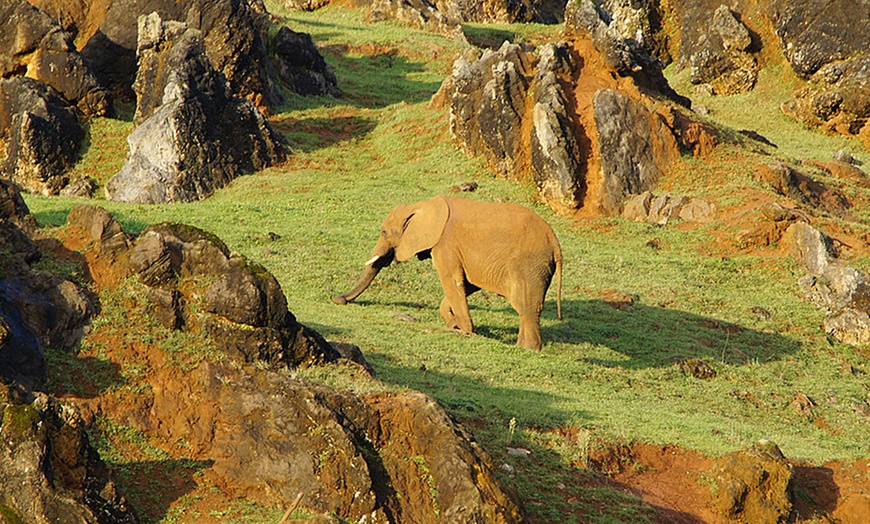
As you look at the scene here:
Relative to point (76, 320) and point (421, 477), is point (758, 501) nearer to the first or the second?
point (421, 477)

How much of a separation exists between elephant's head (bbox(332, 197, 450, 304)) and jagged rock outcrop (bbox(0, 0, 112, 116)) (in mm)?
15995

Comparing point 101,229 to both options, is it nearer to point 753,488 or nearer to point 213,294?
point 213,294

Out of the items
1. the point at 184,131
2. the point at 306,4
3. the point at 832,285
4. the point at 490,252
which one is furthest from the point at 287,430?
the point at 306,4

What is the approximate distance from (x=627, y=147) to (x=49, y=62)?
18.0m

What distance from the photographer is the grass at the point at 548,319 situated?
1509cm

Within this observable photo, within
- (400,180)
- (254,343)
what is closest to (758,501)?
(254,343)

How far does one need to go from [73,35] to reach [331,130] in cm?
1025

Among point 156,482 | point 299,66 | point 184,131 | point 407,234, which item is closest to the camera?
point 156,482

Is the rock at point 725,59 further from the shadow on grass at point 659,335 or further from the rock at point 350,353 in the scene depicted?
the rock at point 350,353

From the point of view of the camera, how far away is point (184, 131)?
31344 mm

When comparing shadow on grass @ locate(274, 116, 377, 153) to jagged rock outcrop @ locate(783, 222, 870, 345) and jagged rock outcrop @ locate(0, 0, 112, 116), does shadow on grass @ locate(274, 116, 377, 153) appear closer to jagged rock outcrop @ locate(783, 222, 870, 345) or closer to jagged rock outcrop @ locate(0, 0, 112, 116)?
jagged rock outcrop @ locate(0, 0, 112, 116)

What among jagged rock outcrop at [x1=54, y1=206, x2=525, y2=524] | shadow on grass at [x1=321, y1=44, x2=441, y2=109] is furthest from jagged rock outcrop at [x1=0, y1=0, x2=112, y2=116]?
jagged rock outcrop at [x1=54, y1=206, x2=525, y2=524]

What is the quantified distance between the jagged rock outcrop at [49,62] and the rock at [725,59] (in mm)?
26439

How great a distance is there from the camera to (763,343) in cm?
2334
